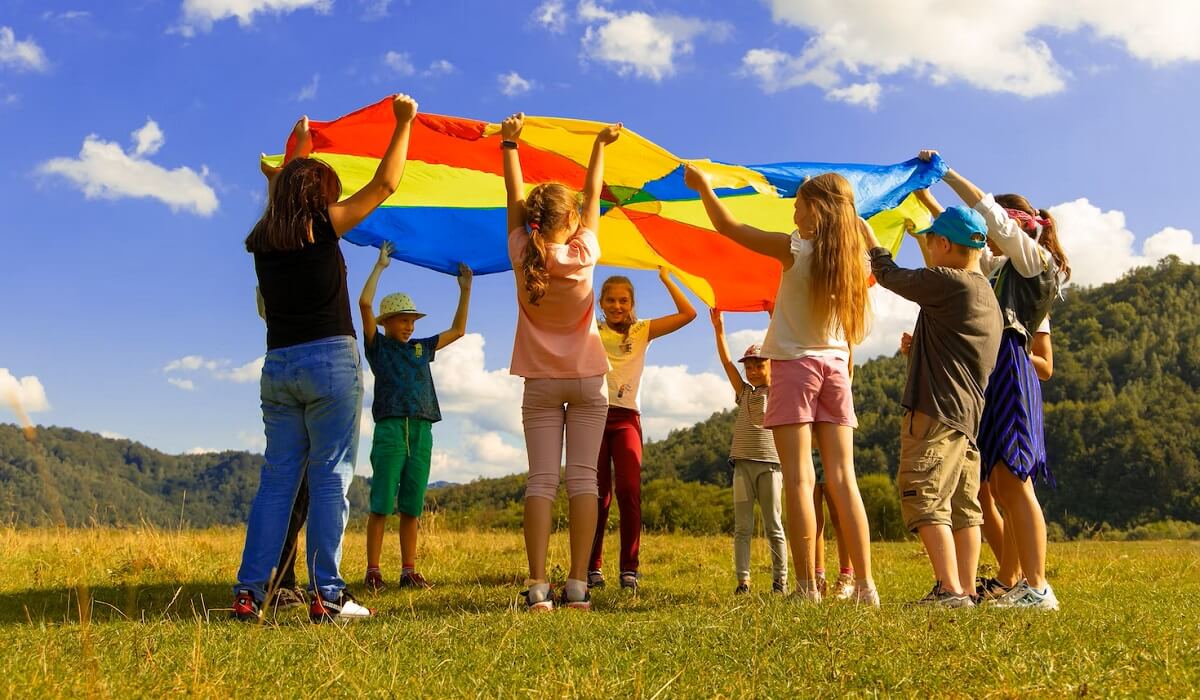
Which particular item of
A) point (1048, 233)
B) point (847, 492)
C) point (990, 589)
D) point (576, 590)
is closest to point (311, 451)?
point (576, 590)

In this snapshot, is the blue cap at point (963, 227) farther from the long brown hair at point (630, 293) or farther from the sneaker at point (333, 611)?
the sneaker at point (333, 611)

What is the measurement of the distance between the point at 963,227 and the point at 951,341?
51cm

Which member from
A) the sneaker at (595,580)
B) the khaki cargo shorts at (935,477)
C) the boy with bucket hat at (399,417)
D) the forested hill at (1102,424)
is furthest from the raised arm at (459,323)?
the forested hill at (1102,424)

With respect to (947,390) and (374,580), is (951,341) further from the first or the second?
(374,580)

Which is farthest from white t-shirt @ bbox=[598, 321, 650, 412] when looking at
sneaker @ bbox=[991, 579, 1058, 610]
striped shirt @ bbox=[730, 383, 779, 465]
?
sneaker @ bbox=[991, 579, 1058, 610]

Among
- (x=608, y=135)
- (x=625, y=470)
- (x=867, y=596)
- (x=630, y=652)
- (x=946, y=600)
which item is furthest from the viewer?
(x=625, y=470)

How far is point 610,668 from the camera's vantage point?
264 centimetres

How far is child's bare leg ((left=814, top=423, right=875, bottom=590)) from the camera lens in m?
3.87

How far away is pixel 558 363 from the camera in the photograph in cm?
406

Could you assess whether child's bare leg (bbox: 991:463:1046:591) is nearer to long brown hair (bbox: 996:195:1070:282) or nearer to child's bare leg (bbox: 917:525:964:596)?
child's bare leg (bbox: 917:525:964:596)

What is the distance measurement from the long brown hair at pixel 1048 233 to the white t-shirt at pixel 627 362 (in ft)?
7.46

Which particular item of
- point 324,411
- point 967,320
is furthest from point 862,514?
point 324,411

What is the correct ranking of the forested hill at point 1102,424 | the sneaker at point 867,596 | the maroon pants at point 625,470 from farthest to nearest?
1. the forested hill at point 1102,424
2. the maroon pants at point 625,470
3. the sneaker at point 867,596

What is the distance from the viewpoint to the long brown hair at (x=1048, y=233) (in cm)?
457
